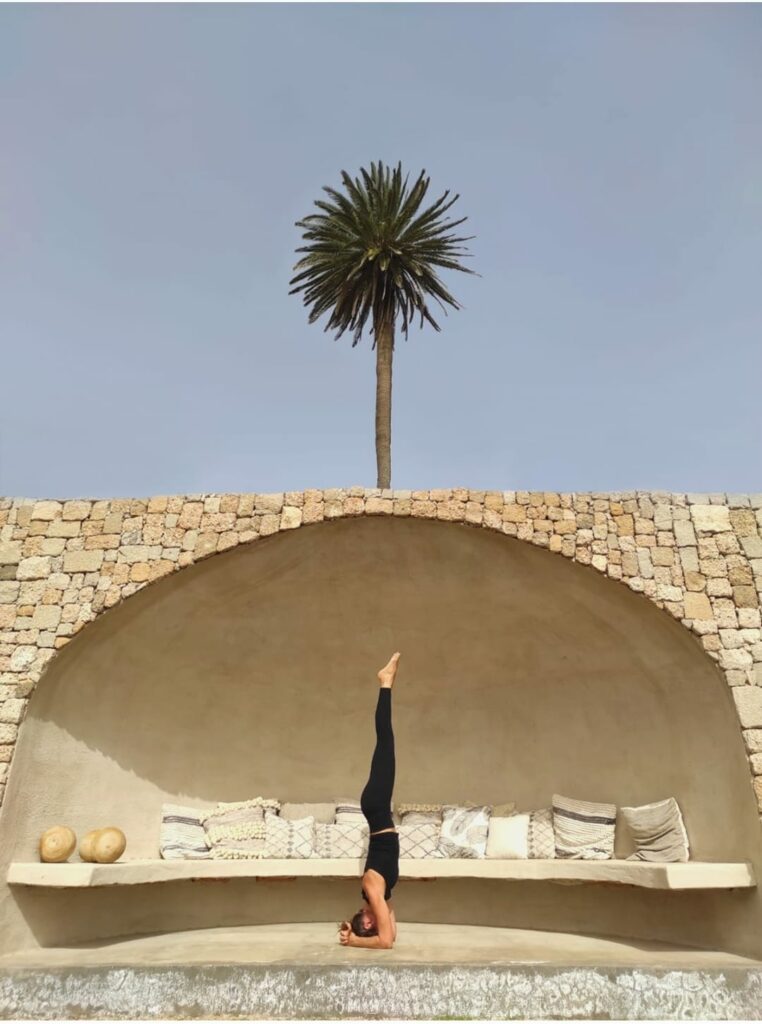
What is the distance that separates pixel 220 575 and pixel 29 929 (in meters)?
2.87

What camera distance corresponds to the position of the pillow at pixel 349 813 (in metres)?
6.38

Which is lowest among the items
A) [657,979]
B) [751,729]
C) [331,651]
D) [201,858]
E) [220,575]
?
[657,979]

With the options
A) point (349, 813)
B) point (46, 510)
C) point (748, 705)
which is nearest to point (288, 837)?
point (349, 813)

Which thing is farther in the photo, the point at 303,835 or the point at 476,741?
the point at 476,741

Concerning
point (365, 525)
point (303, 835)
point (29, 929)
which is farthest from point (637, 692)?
point (29, 929)

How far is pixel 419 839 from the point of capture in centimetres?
618

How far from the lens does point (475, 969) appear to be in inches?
163

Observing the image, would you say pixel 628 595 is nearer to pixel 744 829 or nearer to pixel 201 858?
pixel 744 829

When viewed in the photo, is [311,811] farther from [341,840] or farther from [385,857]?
[385,857]

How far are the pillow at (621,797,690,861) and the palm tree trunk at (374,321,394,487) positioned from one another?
487 centimetres

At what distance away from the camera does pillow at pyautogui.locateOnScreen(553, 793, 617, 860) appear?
228 inches

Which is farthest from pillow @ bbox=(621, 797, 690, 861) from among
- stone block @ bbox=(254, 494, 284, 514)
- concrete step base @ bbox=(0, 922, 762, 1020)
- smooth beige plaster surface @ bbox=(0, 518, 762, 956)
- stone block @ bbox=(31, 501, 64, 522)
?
stone block @ bbox=(31, 501, 64, 522)

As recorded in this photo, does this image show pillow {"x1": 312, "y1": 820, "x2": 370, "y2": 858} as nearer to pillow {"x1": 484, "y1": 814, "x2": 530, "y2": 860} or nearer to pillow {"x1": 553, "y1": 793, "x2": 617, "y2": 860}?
pillow {"x1": 484, "y1": 814, "x2": 530, "y2": 860}

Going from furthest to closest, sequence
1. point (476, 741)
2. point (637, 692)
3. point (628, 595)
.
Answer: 1. point (476, 741)
2. point (637, 692)
3. point (628, 595)
